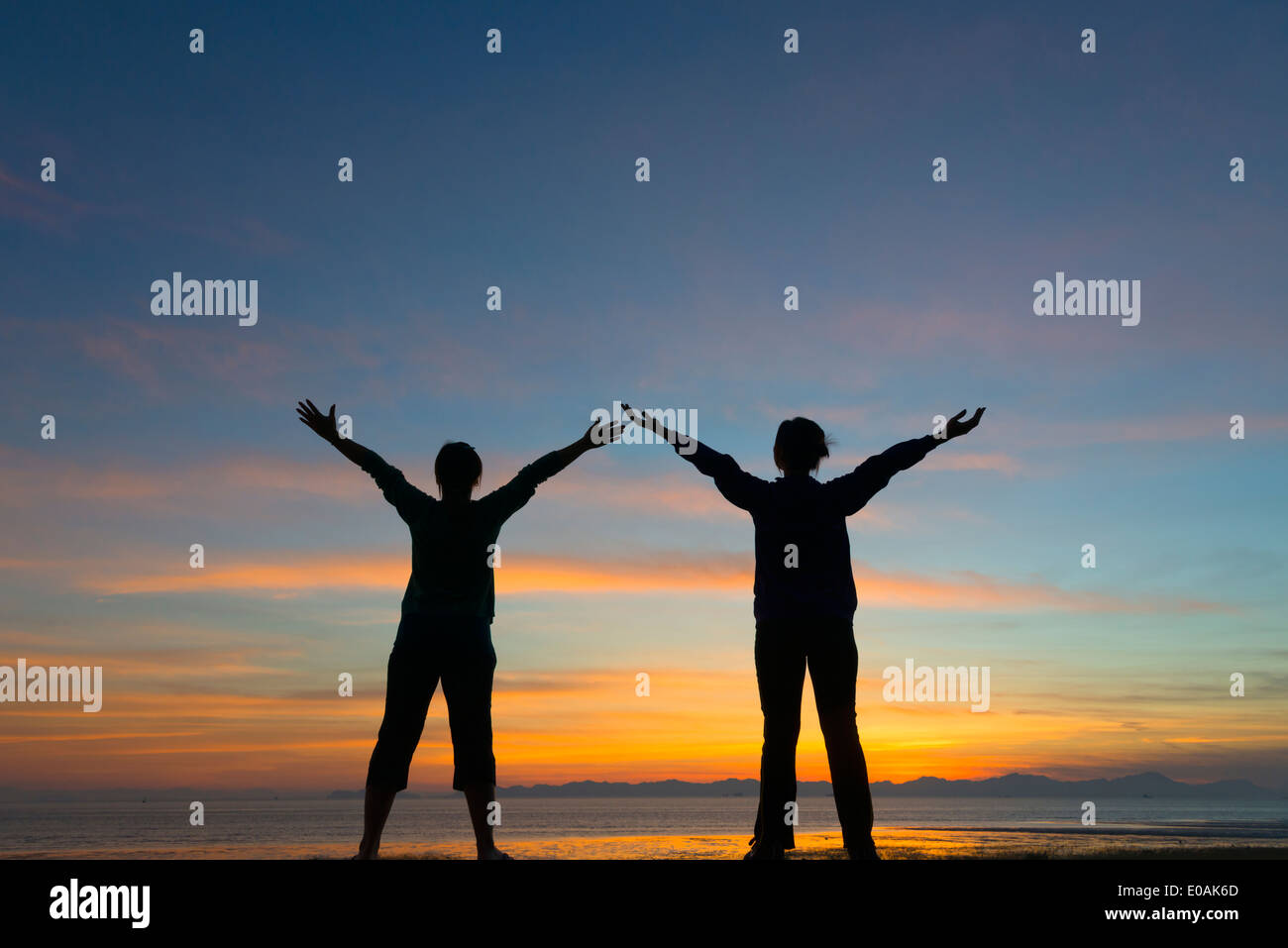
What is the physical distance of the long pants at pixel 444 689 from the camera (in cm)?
568

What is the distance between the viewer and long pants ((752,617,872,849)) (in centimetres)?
557

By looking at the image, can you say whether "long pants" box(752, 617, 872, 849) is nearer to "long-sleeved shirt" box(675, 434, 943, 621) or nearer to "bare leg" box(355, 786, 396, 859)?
"long-sleeved shirt" box(675, 434, 943, 621)

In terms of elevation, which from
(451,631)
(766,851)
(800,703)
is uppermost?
(451,631)

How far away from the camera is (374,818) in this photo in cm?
538

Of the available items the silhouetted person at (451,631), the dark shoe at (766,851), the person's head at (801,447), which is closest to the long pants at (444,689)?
the silhouetted person at (451,631)

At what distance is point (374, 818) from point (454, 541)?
170cm

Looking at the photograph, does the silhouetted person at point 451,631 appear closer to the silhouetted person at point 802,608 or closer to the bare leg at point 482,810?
the bare leg at point 482,810

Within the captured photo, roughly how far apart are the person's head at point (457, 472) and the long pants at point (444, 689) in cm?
87

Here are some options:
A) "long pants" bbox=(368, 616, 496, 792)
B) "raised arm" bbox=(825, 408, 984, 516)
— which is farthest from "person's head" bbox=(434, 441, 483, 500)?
"raised arm" bbox=(825, 408, 984, 516)

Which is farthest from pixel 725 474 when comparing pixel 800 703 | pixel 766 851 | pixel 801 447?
pixel 766 851

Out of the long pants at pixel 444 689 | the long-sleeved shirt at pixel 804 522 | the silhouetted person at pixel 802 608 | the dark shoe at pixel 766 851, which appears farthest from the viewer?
the long-sleeved shirt at pixel 804 522

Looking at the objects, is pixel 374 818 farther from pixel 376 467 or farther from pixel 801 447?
pixel 801 447
